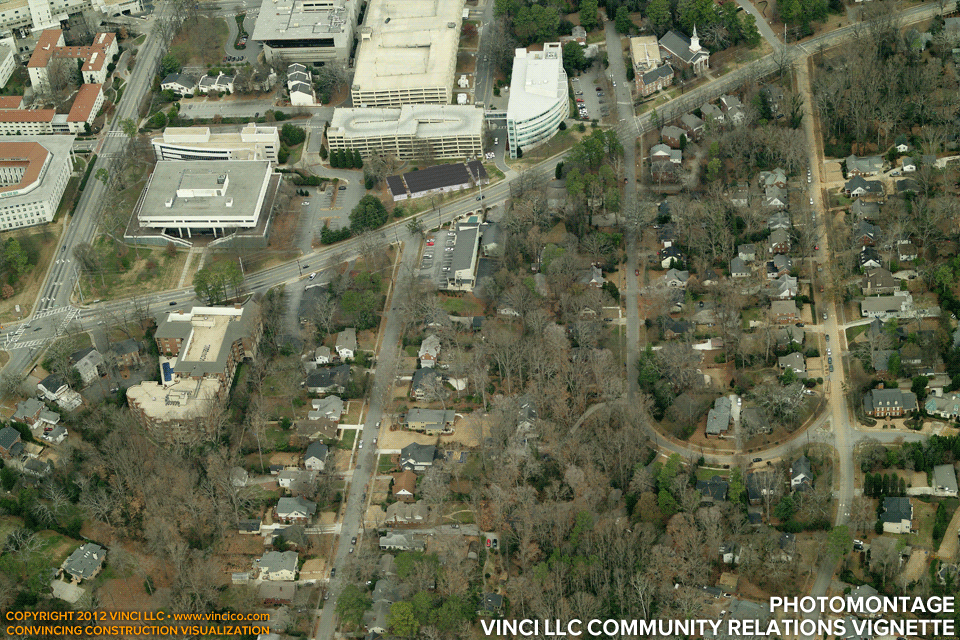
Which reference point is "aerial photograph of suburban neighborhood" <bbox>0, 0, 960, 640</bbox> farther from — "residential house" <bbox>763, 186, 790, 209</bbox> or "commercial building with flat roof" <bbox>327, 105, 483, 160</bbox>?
"residential house" <bbox>763, 186, 790, 209</bbox>

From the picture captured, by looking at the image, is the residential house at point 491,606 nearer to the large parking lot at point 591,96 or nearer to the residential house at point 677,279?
the residential house at point 677,279

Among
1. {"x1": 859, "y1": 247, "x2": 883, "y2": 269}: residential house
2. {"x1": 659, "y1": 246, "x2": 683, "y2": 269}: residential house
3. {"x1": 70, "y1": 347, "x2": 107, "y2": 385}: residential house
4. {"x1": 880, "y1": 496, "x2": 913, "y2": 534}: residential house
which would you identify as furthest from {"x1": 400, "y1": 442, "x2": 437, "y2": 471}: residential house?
{"x1": 859, "y1": 247, "x2": 883, "y2": 269}: residential house

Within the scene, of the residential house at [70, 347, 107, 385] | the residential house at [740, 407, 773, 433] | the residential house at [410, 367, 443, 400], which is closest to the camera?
the residential house at [740, 407, 773, 433]

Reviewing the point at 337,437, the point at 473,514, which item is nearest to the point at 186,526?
the point at 337,437

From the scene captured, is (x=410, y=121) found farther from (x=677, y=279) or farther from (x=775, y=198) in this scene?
(x=775, y=198)

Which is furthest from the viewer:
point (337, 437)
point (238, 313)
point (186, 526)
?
point (238, 313)

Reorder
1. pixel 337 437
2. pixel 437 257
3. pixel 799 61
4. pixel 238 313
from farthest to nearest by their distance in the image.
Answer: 1. pixel 799 61
2. pixel 437 257
3. pixel 238 313
4. pixel 337 437

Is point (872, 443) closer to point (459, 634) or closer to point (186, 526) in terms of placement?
point (459, 634)
